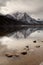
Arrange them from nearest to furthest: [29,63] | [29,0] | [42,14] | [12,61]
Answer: [29,63]
[12,61]
[29,0]
[42,14]

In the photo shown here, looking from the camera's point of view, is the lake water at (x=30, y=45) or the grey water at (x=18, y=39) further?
the grey water at (x=18, y=39)

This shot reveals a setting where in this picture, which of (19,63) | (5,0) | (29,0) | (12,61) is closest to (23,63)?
(19,63)

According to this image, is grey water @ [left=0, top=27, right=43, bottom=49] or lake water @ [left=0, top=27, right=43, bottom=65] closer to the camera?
lake water @ [left=0, top=27, right=43, bottom=65]

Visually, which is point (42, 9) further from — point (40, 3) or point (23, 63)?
point (23, 63)

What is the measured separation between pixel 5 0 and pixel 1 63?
1899 cm

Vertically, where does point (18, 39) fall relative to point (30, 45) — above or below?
below

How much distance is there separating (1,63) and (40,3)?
59.1 ft

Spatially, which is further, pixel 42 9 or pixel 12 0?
pixel 42 9

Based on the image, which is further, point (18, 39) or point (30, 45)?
point (18, 39)

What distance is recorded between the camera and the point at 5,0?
71.2ft

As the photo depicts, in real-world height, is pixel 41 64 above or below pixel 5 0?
below

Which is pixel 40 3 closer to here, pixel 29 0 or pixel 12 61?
pixel 29 0

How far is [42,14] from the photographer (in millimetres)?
23219

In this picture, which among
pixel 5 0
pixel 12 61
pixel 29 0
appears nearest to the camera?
pixel 12 61
